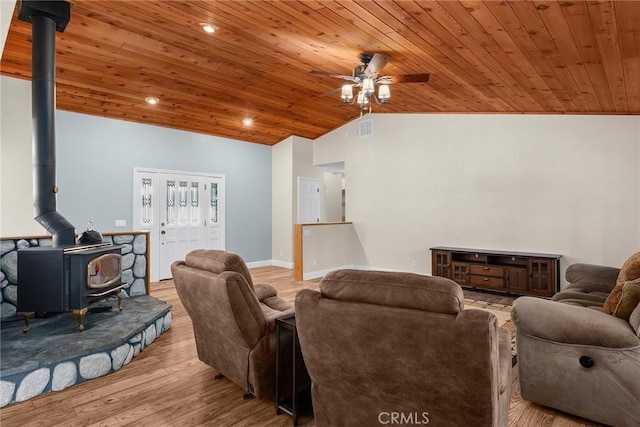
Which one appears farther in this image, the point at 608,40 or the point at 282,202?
the point at 282,202

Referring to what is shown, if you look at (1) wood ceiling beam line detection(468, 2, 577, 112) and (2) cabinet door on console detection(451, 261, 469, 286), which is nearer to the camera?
(1) wood ceiling beam line detection(468, 2, 577, 112)

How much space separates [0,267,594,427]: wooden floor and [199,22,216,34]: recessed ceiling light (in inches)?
121

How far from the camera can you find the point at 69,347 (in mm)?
2914

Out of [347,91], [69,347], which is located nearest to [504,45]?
[347,91]

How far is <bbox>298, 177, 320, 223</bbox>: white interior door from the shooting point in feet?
26.9

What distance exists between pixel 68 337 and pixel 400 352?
3.00m

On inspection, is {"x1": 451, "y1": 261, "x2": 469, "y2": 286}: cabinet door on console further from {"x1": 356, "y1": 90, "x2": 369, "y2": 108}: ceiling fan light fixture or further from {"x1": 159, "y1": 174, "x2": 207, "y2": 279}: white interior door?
{"x1": 159, "y1": 174, "x2": 207, "y2": 279}: white interior door

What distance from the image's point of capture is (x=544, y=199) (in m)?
5.54

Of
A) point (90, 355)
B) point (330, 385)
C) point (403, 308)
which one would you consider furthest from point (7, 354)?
point (403, 308)

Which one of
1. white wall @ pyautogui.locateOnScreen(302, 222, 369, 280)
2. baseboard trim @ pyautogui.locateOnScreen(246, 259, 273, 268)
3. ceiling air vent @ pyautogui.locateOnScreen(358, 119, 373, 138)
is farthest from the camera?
baseboard trim @ pyautogui.locateOnScreen(246, 259, 273, 268)

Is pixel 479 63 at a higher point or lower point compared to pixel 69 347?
higher

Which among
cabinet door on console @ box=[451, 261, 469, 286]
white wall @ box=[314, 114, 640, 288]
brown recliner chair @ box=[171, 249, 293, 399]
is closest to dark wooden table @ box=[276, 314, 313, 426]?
brown recliner chair @ box=[171, 249, 293, 399]

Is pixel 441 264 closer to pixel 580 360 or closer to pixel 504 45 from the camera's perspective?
pixel 504 45

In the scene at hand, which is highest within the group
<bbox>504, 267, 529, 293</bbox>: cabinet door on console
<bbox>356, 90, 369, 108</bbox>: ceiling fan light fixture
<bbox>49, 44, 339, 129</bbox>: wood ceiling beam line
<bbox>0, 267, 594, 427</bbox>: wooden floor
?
<bbox>49, 44, 339, 129</bbox>: wood ceiling beam line
